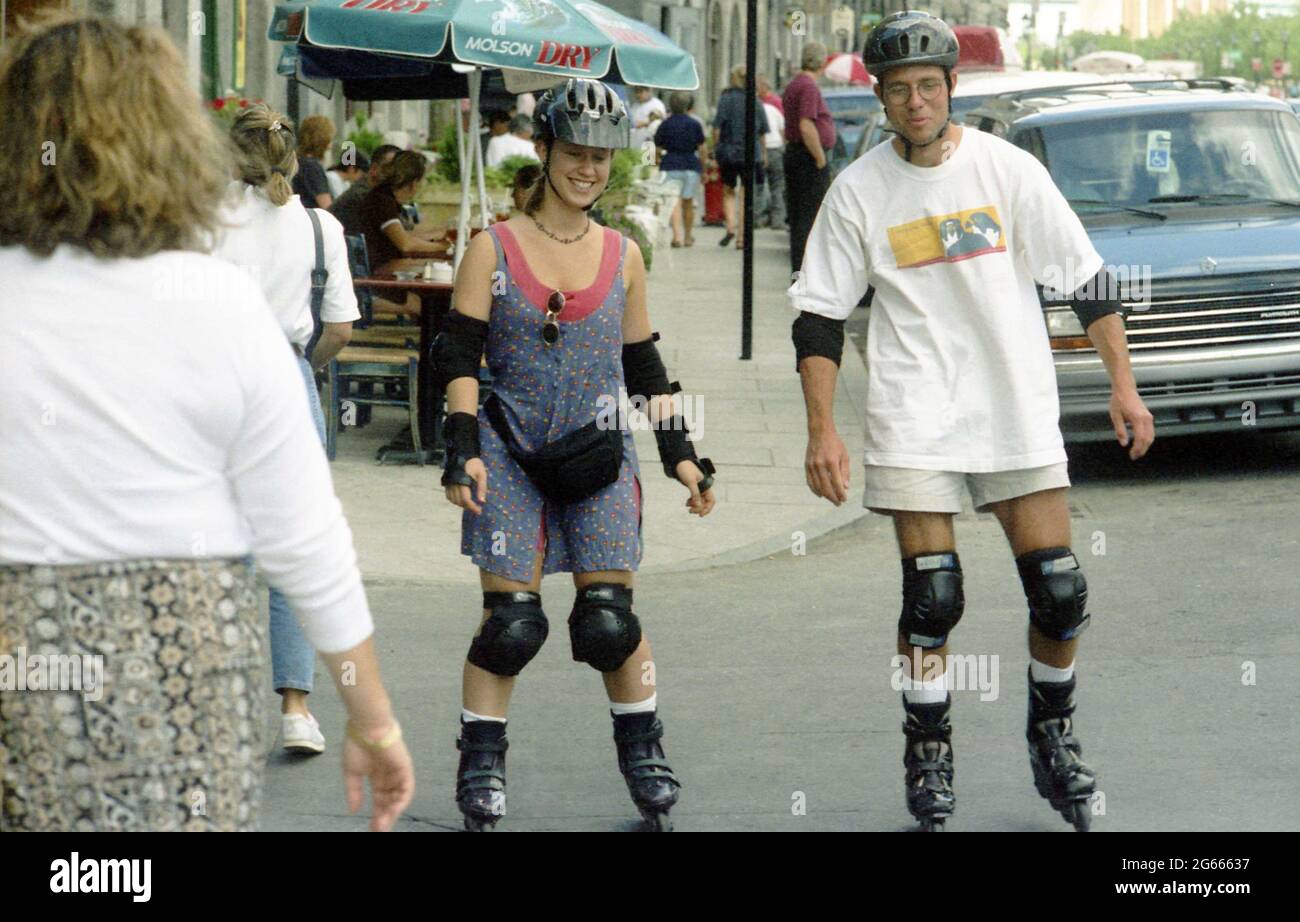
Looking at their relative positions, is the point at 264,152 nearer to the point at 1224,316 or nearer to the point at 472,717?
A: the point at 472,717

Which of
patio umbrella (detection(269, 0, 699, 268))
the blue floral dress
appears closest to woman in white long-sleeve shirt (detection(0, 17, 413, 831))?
the blue floral dress

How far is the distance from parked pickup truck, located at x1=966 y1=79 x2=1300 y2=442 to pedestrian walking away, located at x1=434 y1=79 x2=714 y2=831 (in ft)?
16.2

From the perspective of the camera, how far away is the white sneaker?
18.7 feet

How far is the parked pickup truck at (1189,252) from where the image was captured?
9.83 m

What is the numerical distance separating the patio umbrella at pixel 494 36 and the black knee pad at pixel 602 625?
6317 millimetres

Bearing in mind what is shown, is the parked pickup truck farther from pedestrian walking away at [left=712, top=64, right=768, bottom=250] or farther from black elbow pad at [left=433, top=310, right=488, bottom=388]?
pedestrian walking away at [left=712, top=64, right=768, bottom=250]

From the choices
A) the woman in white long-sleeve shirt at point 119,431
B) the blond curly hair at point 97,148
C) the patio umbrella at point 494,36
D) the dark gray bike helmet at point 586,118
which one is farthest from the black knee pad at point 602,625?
the patio umbrella at point 494,36

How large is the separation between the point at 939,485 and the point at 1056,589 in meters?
0.36

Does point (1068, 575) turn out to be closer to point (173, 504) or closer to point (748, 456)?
point (173, 504)

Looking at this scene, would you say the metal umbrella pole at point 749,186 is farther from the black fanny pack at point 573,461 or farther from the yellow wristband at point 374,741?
the yellow wristband at point 374,741

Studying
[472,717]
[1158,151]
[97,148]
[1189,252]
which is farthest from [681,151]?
[97,148]

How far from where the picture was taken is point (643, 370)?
504 cm

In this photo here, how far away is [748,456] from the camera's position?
36.3 ft
